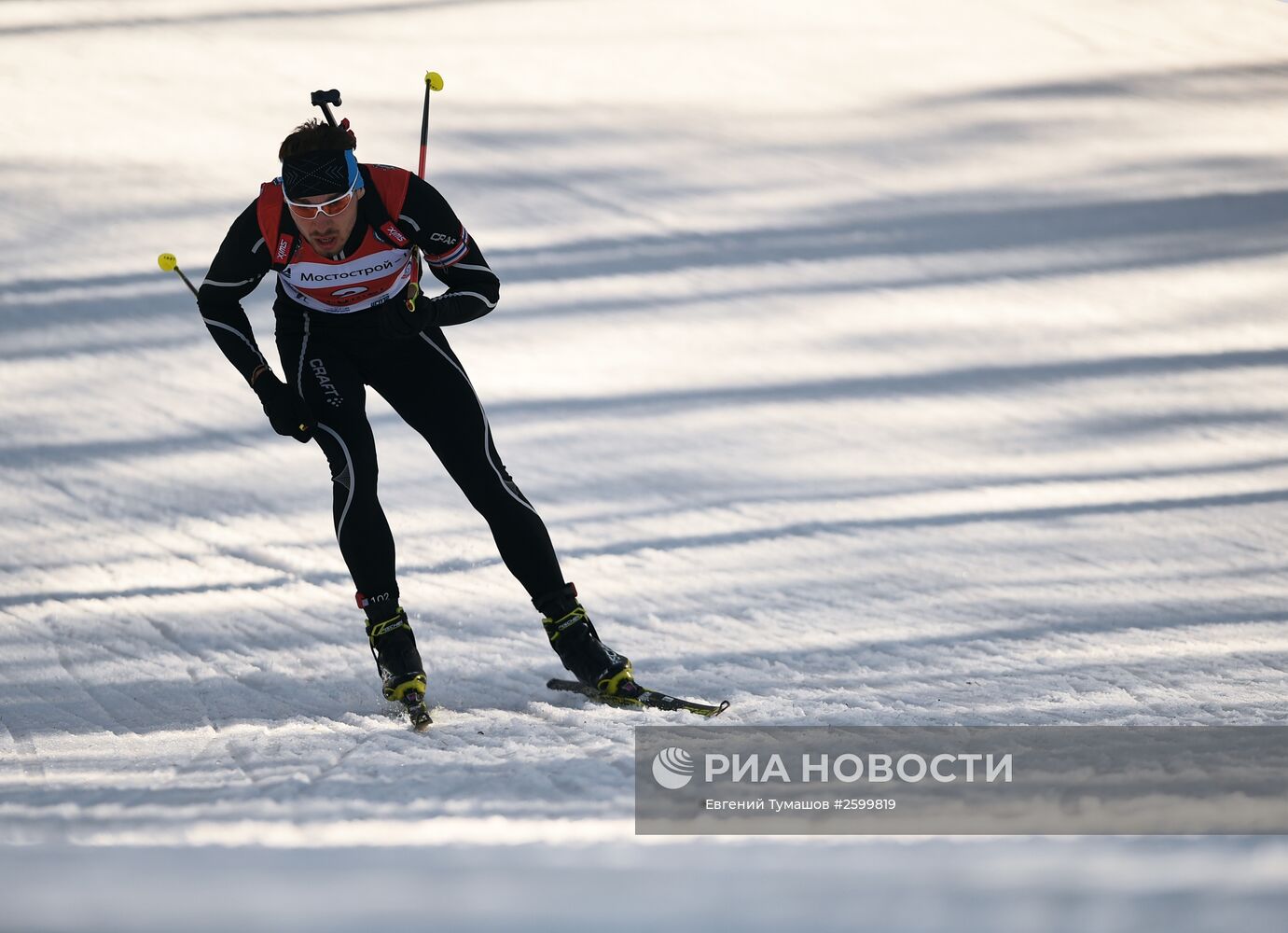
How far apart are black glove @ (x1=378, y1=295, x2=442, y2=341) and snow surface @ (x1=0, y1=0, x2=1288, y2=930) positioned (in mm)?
944

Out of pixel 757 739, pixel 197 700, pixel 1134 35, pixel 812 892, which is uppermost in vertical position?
pixel 1134 35

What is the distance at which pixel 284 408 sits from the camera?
2848mm

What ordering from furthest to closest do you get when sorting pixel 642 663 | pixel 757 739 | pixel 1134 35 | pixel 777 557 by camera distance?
pixel 1134 35 < pixel 777 557 < pixel 642 663 < pixel 757 739

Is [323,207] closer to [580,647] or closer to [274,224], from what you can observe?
[274,224]

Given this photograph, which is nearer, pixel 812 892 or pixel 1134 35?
pixel 812 892

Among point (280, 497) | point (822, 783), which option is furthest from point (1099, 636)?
point (280, 497)

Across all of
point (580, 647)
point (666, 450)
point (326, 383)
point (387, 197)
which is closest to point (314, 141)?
point (387, 197)

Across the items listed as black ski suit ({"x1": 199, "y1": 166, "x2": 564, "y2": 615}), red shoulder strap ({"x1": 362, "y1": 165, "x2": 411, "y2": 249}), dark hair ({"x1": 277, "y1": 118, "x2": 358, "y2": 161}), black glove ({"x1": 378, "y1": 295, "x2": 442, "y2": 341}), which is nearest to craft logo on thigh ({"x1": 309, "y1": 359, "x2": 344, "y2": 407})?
black ski suit ({"x1": 199, "y1": 166, "x2": 564, "y2": 615})

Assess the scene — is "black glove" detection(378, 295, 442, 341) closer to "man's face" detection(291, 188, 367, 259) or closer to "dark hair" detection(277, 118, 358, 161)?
"man's face" detection(291, 188, 367, 259)

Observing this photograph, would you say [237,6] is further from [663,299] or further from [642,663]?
[642,663]

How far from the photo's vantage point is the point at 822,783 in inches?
93.9

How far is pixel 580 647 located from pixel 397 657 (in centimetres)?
44

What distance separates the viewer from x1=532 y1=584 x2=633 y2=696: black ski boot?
2.95 meters

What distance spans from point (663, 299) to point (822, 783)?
173 inches
